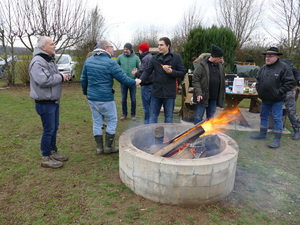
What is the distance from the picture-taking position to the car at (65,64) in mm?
13609

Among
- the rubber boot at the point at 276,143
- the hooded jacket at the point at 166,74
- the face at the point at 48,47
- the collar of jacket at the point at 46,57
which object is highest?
the face at the point at 48,47

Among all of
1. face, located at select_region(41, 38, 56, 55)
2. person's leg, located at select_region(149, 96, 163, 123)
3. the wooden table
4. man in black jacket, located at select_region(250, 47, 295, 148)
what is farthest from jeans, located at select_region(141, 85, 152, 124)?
face, located at select_region(41, 38, 56, 55)

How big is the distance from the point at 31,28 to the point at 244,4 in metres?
16.3

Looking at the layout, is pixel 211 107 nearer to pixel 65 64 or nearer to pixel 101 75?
pixel 101 75

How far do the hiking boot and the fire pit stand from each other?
1.27 m

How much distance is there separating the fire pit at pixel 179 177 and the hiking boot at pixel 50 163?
127cm

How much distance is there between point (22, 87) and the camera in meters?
12.2

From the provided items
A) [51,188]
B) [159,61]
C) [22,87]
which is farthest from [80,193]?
[22,87]

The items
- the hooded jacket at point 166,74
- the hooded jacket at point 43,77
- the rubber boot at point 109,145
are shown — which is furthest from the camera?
the hooded jacket at point 166,74

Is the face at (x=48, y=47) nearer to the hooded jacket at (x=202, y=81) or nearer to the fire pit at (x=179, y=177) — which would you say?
the fire pit at (x=179, y=177)

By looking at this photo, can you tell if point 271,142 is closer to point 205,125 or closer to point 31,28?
point 205,125

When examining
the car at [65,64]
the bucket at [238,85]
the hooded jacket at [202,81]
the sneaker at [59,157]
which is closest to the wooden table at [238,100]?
the bucket at [238,85]

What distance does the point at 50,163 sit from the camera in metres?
3.68

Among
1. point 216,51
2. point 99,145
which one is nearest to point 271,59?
point 216,51
